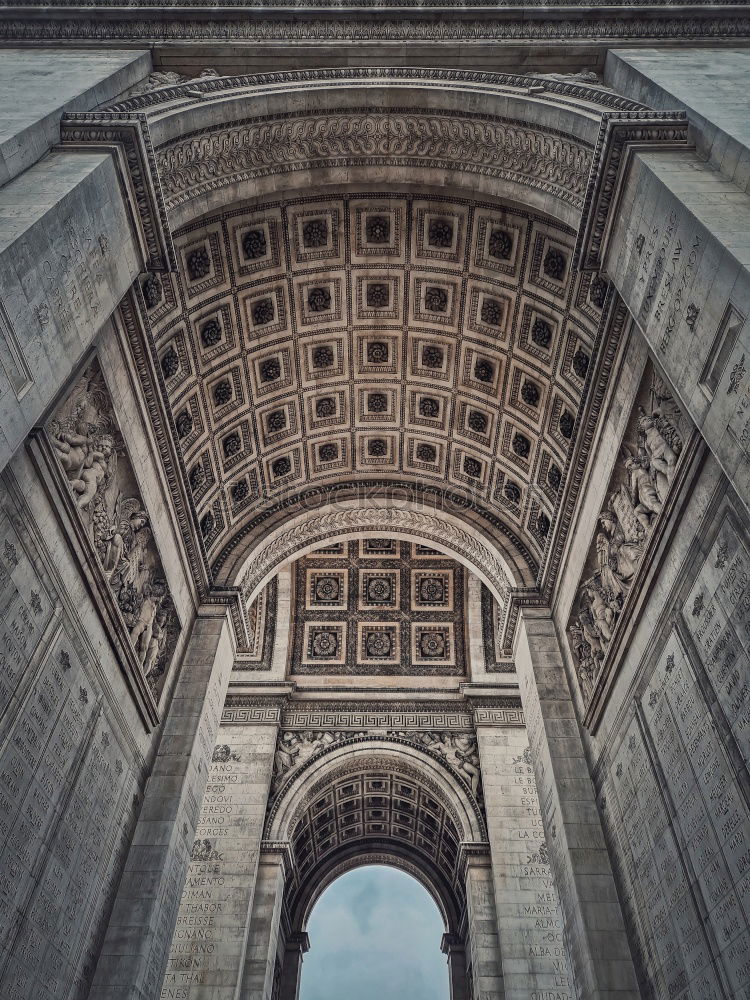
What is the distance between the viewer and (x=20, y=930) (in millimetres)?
8039

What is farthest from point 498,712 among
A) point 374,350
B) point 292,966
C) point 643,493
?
point 643,493

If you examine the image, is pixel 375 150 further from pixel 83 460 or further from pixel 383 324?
pixel 83 460

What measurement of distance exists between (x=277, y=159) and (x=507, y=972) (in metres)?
17.9

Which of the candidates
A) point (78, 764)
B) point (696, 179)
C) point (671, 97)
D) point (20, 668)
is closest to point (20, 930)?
point (78, 764)

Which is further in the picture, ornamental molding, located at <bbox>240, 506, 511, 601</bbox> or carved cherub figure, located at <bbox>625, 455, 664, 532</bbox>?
ornamental molding, located at <bbox>240, 506, 511, 601</bbox>

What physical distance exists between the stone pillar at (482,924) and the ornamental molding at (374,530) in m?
7.74

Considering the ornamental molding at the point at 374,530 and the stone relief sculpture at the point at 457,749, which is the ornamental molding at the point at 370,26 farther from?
the stone relief sculpture at the point at 457,749

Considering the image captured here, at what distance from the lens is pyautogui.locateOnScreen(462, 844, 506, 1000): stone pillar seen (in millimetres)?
16578

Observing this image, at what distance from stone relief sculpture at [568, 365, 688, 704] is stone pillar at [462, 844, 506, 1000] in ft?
28.4

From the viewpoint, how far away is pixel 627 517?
10.9 m

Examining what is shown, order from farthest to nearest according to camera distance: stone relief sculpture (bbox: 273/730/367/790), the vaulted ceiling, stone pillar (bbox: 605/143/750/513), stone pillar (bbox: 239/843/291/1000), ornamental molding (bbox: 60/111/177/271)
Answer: stone relief sculpture (bbox: 273/730/367/790) < stone pillar (bbox: 239/843/291/1000) < the vaulted ceiling < ornamental molding (bbox: 60/111/177/271) < stone pillar (bbox: 605/143/750/513)

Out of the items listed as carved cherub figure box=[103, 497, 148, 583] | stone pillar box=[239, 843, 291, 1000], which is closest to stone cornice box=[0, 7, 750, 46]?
carved cherub figure box=[103, 497, 148, 583]

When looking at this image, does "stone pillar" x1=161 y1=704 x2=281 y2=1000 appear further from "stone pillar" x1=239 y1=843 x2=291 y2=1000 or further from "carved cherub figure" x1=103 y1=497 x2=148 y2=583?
"carved cherub figure" x1=103 y1=497 x2=148 y2=583

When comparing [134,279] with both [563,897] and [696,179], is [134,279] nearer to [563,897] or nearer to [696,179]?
[696,179]
